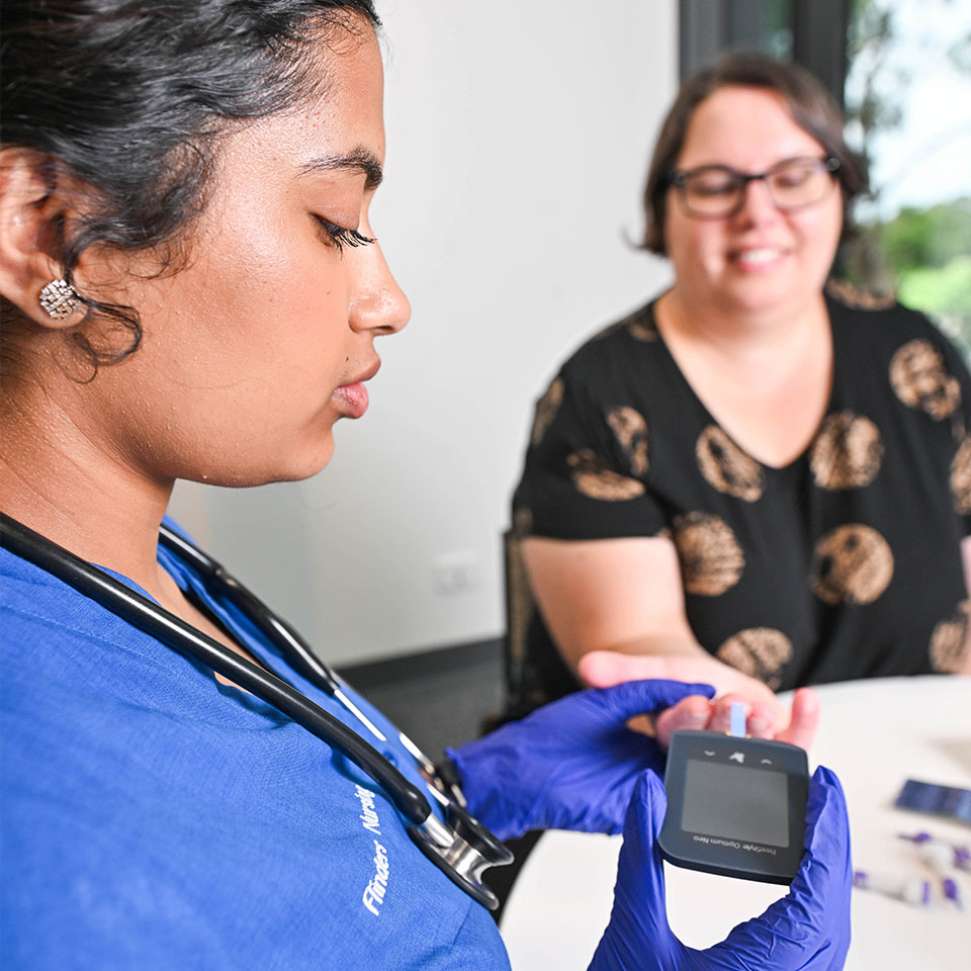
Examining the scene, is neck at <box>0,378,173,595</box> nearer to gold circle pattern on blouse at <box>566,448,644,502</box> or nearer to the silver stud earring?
the silver stud earring

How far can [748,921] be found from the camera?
2.05 feet

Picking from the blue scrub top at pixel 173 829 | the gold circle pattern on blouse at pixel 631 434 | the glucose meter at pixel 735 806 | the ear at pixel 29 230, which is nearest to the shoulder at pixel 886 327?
the gold circle pattern on blouse at pixel 631 434

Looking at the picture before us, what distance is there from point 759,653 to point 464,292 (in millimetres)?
622

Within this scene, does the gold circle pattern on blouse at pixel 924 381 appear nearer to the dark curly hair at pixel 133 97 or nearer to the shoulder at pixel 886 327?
the shoulder at pixel 886 327

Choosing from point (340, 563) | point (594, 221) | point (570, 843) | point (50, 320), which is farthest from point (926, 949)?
point (594, 221)

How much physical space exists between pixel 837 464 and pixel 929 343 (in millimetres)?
249

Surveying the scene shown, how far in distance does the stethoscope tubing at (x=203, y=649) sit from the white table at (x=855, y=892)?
0.21 metres

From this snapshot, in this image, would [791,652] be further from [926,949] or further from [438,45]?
[438,45]

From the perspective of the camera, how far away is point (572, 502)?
1.36 meters

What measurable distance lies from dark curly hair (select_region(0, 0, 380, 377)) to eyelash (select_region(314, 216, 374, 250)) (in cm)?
7

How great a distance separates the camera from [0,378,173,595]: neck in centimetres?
57

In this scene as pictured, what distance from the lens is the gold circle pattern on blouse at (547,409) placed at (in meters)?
1.44

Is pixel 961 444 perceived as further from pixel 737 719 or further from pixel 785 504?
pixel 737 719

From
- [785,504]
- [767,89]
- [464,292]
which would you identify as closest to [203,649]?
[464,292]
